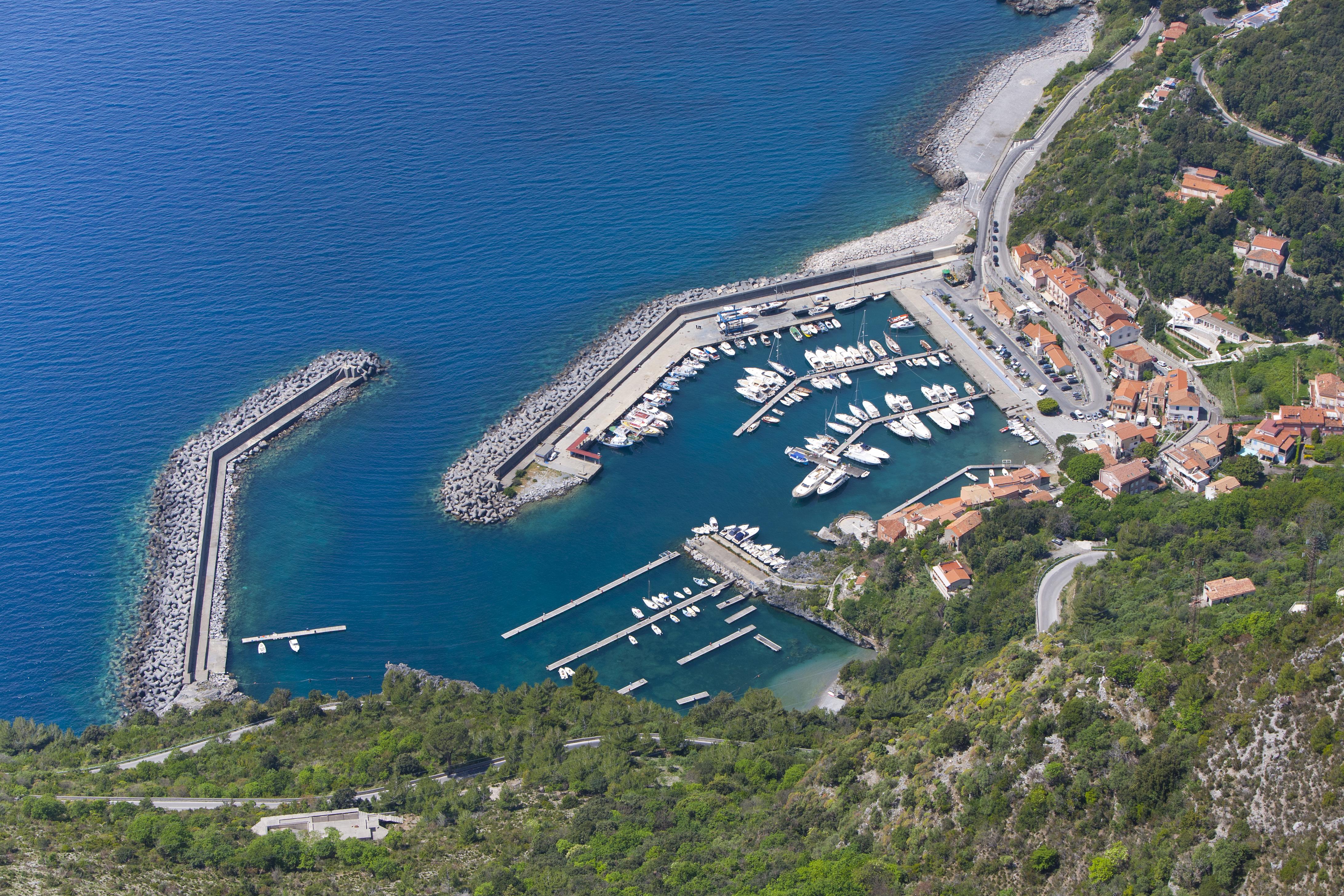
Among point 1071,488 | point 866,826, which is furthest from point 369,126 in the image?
point 866,826

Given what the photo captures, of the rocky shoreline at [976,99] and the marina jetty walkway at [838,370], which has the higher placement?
the rocky shoreline at [976,99]

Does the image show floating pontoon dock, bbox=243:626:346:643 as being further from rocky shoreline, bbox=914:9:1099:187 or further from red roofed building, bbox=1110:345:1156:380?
rocky shoreline, bbox=914:9:1099:187

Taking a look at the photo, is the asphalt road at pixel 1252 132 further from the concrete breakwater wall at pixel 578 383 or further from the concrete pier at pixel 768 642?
the concrete pier at pixel 768 642

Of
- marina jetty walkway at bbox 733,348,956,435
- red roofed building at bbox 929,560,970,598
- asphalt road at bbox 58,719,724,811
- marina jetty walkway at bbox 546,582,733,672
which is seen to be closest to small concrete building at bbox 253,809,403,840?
asphalt road at bbox 58,719,724,811

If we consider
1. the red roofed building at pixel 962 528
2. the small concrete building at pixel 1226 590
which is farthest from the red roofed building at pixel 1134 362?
the small concrete building at pixel 1226 590

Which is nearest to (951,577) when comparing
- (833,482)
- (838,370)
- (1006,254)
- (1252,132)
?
(833,482)

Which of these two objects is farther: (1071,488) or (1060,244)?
(1060,244)

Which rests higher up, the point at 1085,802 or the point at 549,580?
the point at 549,580

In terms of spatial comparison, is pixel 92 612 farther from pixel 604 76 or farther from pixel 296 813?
pixel 604 76
